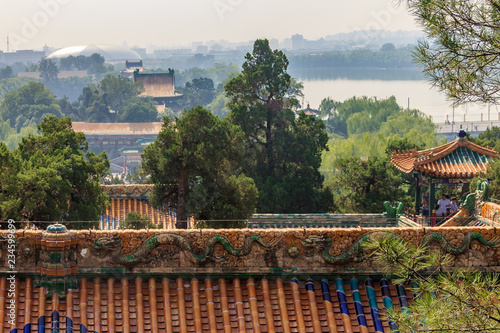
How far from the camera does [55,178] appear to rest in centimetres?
1678

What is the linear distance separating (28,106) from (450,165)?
9330 centimetres

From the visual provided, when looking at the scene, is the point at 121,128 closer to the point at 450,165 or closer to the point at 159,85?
the point at 159,85

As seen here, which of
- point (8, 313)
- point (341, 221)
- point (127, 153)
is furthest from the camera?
point (127, 153)

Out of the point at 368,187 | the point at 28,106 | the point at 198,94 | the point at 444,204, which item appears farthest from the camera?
the point at 198,94

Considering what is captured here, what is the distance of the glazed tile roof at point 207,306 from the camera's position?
26.9ft

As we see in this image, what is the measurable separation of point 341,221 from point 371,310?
5.38m

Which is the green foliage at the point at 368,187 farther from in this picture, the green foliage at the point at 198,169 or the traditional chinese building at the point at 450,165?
the traditional chinese building at the point at 450,165

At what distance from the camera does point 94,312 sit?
27.1 ft

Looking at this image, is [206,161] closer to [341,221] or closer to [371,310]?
[341,221]

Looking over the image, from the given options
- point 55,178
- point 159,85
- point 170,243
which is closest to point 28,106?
point 159,85

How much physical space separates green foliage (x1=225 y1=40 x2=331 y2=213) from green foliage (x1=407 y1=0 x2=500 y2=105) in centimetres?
1995

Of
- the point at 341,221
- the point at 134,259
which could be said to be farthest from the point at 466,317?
the point at 341,221

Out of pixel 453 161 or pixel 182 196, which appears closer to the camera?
pixel 453 161

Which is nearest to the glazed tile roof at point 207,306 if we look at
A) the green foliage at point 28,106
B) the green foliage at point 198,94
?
the green foliage at point 28,106
